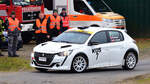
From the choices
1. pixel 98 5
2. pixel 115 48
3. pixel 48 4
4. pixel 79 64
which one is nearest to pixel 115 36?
pixel 115 48

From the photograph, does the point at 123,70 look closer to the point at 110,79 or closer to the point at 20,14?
the point at 110,79

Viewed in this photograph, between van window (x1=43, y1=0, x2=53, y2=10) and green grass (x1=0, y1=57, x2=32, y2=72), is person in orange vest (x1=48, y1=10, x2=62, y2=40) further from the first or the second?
van window (x1=43, y1=0, x2=53, y2=10)

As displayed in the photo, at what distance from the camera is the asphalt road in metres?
15.5

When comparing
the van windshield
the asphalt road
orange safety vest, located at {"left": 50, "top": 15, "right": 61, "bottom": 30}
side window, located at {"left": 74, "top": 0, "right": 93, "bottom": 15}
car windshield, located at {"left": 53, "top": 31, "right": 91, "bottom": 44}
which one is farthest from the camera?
the van windshield

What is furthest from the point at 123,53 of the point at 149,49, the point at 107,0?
the point at 107,0

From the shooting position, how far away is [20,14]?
28.3 m

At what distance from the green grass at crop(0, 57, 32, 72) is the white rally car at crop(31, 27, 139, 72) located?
1745 millimetres

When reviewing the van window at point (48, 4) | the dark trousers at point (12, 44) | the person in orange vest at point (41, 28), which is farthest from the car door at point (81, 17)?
the dark trousers at point (12, 44)

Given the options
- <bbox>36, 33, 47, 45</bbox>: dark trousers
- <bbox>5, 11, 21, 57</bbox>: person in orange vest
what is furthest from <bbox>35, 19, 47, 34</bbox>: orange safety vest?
<bbox>5, 11, 21, 57</bbox>: person in orange vest

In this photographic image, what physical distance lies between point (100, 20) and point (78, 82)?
1409 centimetres

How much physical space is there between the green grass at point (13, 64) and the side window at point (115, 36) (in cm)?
303

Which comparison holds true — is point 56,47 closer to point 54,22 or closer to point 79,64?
point 79,64

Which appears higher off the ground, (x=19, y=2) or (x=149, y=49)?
(x=19, y=2)

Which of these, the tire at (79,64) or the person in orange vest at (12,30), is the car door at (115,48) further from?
the person in orange vest at (12,30)
